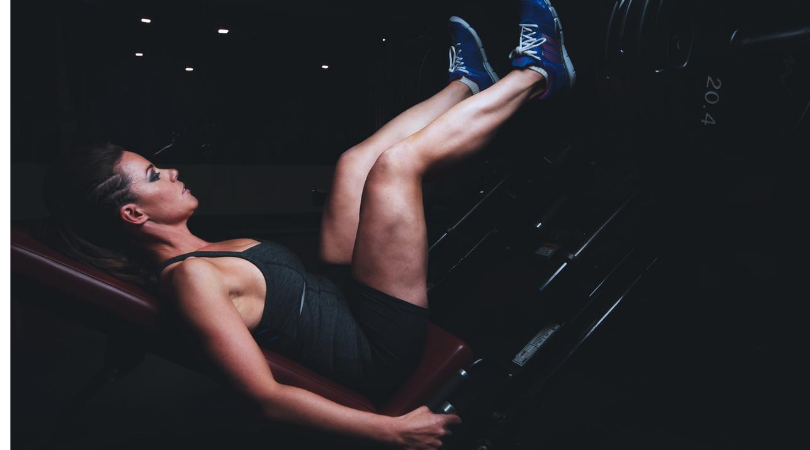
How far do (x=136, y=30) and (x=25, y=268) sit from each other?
5419mm

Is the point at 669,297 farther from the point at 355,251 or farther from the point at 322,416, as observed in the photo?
the point at 322,416

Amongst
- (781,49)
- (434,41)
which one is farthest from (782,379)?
(434,41)

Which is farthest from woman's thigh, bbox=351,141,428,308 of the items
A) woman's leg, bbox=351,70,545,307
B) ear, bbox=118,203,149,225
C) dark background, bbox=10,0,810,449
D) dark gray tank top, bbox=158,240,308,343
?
ear, bbox=118,203,149,225

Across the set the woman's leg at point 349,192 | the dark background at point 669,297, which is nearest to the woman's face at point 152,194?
the woman's leg at point 349,192

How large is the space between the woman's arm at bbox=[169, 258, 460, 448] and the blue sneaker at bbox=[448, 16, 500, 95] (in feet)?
3.07

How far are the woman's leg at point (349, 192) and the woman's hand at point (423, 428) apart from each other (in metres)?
0.54

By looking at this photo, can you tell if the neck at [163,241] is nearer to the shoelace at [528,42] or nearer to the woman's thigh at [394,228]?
the woman's thigh at [394,228]

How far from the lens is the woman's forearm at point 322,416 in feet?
3.15

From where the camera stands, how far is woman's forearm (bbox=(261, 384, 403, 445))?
96cm

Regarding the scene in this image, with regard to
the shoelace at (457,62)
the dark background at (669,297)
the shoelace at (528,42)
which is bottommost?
the dark background at (669,297)

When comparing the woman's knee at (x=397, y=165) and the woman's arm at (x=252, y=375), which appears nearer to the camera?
the woman's arm at (x=252, y=375)

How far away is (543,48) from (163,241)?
107 centimetres

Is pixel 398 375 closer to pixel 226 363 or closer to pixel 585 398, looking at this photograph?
pixel 226 363

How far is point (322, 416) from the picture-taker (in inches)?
38.0
